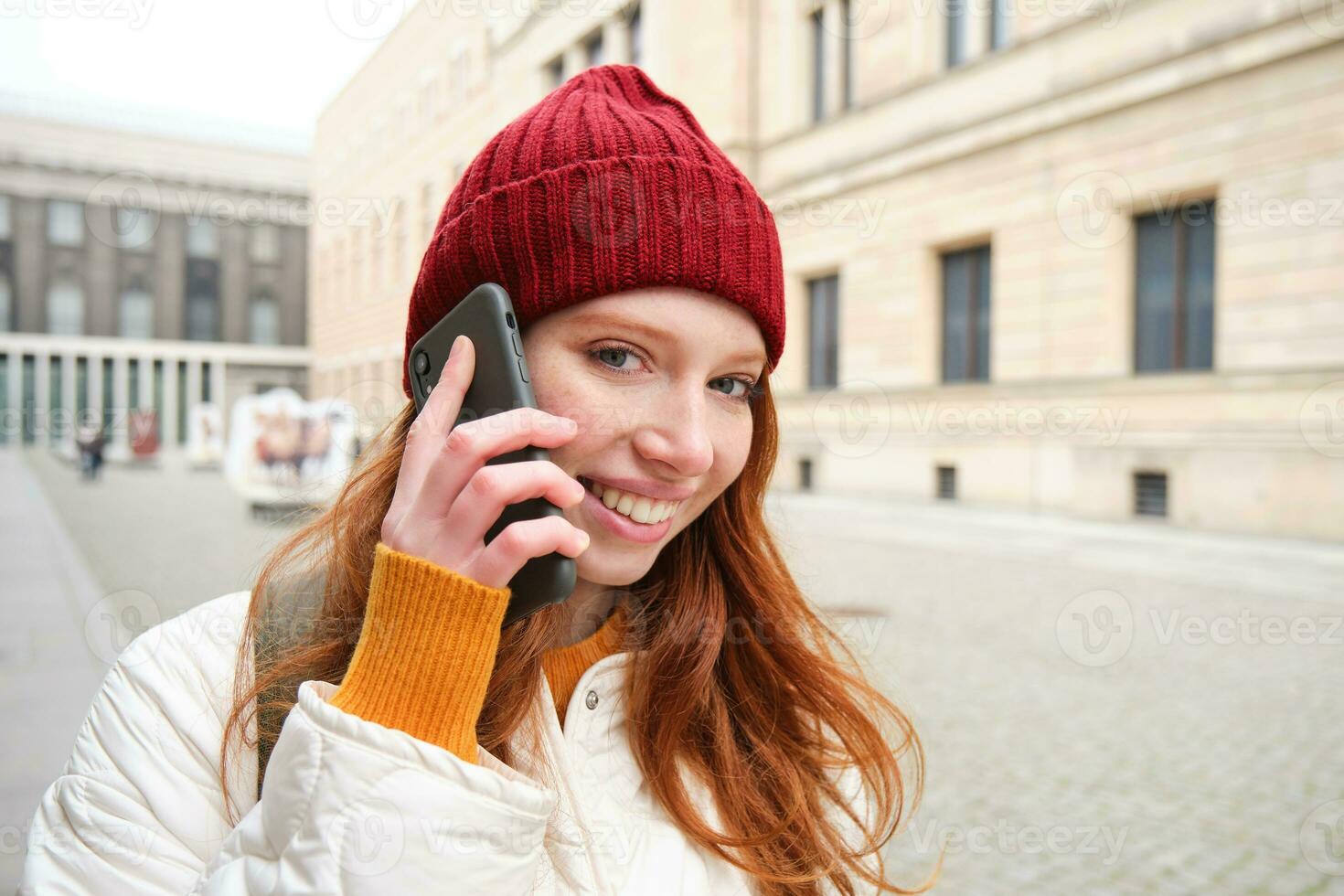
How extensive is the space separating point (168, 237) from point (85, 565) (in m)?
33.9

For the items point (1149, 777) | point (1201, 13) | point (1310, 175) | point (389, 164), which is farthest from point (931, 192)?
point (1149, 777)

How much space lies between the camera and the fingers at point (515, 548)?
97 centimetres

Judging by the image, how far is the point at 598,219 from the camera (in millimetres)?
1330

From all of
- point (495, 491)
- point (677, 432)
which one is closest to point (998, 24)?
point (677, 432)

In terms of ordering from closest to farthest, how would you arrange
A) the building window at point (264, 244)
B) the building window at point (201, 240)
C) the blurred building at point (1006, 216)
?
the blurred building at point (1006, 216) → the building window at point (264, 244) → the building window at point (201, 240)

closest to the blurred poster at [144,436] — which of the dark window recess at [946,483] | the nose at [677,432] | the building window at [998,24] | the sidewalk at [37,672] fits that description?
the sidewalk at [37,672]

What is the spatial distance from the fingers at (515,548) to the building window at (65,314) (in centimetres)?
4187

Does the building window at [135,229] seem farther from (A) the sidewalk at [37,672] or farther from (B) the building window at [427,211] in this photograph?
(B) the building window at [427,211]

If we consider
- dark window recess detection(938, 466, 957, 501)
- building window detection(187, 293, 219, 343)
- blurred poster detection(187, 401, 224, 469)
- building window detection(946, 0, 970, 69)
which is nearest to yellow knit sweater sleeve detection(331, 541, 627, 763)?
dark window recess detection(938, 466, 957, 501)

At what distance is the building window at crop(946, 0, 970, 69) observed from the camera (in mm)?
16266

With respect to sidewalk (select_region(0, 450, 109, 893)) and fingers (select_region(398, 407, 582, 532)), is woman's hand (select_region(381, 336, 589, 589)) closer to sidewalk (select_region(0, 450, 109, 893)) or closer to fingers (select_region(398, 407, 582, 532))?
fingers (select_region(398, 407, 582, 532))

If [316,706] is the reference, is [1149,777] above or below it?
below

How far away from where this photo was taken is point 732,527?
1.75m

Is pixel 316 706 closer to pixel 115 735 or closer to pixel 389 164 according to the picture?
pixel 115 735
